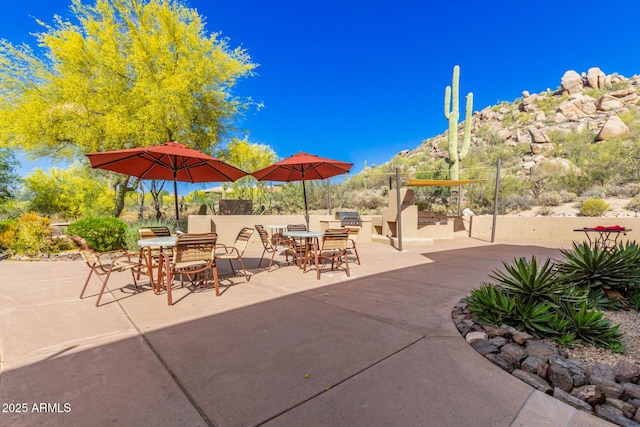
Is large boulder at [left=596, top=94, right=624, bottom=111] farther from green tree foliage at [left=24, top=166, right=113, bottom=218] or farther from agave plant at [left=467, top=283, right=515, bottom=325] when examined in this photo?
green tree foliage at [left=24, top=166, right=113, bottom=218]

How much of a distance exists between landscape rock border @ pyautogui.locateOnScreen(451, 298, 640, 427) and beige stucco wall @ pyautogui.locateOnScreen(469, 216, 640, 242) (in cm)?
955

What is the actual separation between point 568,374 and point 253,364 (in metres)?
2.00

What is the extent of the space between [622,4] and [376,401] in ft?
92.9

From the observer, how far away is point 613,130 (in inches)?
808

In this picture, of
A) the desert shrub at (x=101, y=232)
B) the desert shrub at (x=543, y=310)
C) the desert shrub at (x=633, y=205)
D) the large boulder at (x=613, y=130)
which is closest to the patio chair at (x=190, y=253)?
the desert shrub at (x=543, y=310)

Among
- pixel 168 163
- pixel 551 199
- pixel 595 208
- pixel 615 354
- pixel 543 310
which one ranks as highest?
pixel 168 163

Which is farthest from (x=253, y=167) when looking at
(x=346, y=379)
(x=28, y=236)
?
(x=346, y=379)

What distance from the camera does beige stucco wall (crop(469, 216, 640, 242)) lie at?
866 centimetres

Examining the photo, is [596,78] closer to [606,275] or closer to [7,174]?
[606,275]

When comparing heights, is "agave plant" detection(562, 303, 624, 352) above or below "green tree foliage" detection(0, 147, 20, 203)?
below

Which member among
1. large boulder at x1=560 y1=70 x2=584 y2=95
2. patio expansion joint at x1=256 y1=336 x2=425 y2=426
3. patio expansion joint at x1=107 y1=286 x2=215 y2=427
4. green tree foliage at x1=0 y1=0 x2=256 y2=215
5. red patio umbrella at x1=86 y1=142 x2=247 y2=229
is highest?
large boulder at x1=560 y1=70 x2=584 y2=95

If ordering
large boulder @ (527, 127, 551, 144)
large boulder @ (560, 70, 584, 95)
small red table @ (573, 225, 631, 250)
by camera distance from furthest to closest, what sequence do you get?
1. large boulder @ (560, 70, 584, 95)
2. large boulder @ (527, 127, 551, 144)
3. small red table @ (573, 225, 631, 250)

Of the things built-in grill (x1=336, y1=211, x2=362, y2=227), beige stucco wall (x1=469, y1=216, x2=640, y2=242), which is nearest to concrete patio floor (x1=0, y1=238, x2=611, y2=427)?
built-in grill (x1=336, y1=211, x2=362, y2=227)

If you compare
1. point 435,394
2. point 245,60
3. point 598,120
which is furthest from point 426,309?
point 598,120
